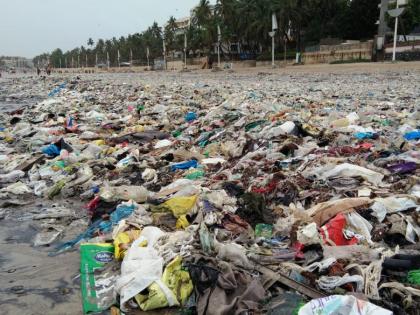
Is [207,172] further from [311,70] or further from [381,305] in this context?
[311,70]

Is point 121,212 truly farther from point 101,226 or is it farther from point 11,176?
point 11,176

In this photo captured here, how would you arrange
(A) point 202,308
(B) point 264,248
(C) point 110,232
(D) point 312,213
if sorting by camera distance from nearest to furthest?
1. (A) point 202,308
2. (B) point 264,248
3. (D) point 312,213
4. (C) point 110,232

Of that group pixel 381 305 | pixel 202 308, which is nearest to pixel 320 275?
pixel 381 305

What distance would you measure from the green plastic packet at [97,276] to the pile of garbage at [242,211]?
0.04 ft

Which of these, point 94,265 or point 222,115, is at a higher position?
point 222,115

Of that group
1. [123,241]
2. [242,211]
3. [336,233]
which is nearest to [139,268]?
[123,241]

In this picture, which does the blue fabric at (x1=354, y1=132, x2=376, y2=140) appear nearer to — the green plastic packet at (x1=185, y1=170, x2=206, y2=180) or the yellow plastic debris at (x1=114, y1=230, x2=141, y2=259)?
the green plastic packet at (x1=185, y1=170, x2=206, y2=180)

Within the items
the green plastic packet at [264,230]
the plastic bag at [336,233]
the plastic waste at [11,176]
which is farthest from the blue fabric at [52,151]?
the plastic bag at [336,233]

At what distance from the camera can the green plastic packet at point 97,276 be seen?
3.53 metres

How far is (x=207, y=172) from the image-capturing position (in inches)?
265

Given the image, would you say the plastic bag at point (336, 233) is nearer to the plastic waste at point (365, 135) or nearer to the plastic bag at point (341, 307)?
the plastic bag at point (341, 307)

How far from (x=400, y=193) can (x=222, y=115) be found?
20.6ft

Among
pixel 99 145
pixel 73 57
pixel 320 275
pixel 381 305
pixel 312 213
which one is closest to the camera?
pixel 381 305

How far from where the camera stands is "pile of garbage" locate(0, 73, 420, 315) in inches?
131
